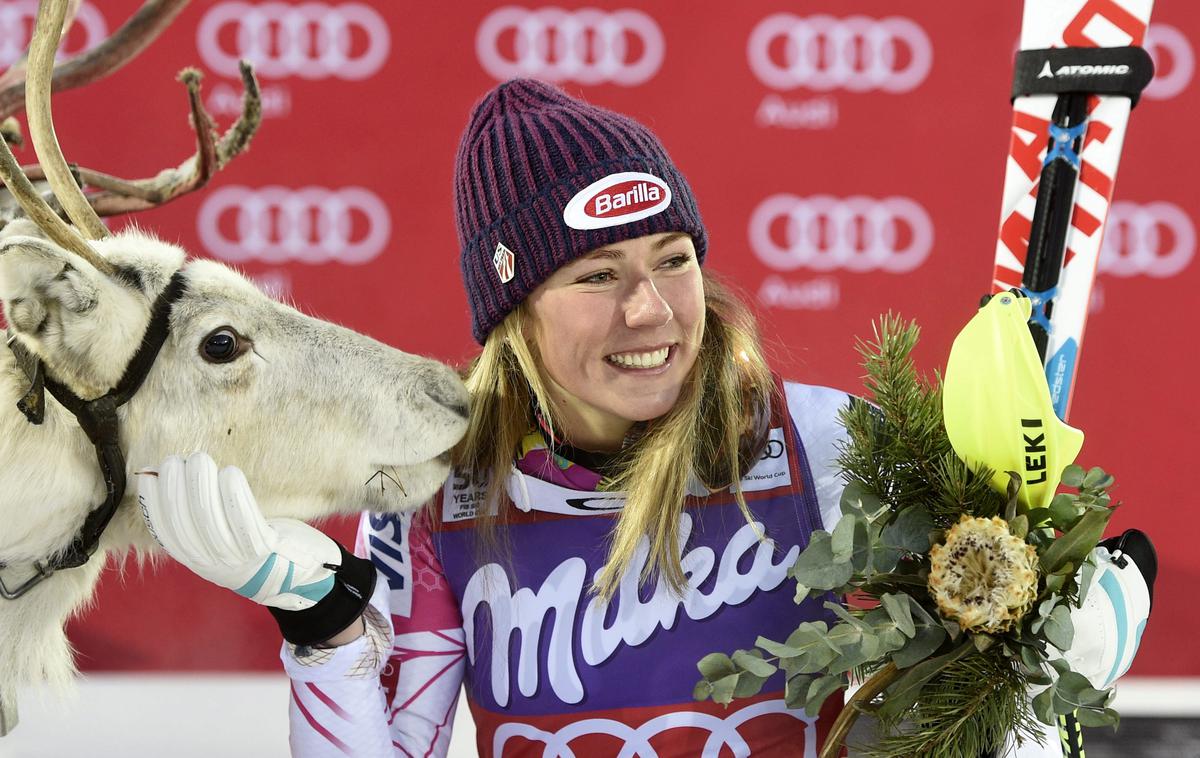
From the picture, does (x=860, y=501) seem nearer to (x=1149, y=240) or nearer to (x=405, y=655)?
(x=405, y=655)

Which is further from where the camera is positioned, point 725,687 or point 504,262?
point 504,262

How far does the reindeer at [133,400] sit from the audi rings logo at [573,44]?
156cm

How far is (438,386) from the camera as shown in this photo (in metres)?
1.25

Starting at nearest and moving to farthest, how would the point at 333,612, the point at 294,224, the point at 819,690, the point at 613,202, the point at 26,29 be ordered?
the point at 819,690 → the point at 333,612 → the point at 613,202 → the point at 26,29 → the point at 294,224

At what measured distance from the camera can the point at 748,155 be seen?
2.79 metres

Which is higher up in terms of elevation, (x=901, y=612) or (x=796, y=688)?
(x=901, y=612)

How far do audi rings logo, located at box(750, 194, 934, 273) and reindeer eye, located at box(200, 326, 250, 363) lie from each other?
1.79m

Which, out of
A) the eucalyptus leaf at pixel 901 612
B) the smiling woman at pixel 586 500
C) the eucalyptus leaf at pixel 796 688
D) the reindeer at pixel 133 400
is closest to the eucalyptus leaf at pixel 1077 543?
the eucalyptus leaf at pixel 901 612

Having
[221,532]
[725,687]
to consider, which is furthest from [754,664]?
[221,532]

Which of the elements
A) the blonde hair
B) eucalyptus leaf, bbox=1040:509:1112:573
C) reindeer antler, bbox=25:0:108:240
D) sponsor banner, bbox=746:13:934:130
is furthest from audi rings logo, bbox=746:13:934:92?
eucalyptus leaf, bbox=1040:509:1112:573

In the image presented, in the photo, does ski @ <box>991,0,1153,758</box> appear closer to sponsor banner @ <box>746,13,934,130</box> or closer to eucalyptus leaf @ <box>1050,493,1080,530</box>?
eucalyptus leaf @ <box>1050,493,1080,530</box>

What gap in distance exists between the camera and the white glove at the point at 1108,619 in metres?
0.96

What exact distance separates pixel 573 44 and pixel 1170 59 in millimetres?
1458

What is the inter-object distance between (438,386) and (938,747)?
637mm
